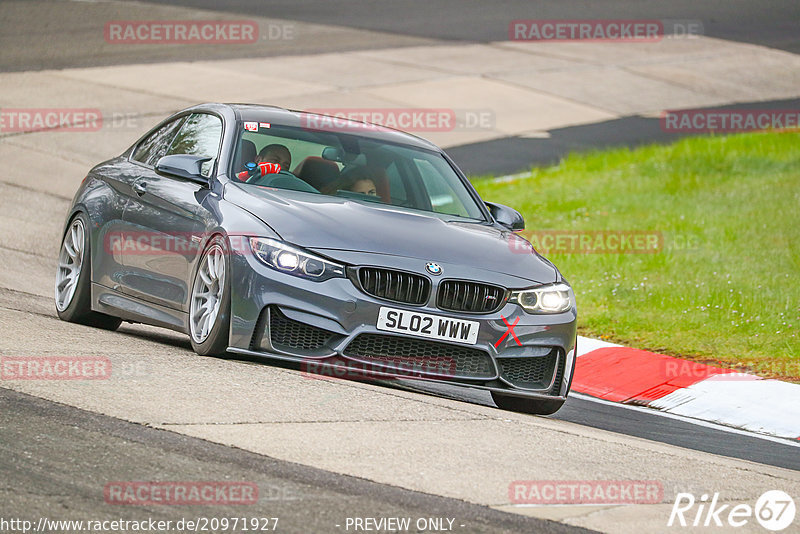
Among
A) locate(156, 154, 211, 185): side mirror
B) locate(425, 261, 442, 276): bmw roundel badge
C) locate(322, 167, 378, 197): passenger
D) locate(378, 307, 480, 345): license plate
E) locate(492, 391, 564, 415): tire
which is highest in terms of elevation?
locate(156, 154, 211, 185): side mirror

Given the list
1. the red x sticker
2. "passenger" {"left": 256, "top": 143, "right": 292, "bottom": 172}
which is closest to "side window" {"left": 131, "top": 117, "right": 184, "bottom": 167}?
"passenger" {"left": 256, "top": 143, "right": 292, "bottom": 172}

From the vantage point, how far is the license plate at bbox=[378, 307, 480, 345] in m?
7.01

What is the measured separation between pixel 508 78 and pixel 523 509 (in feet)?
71.2

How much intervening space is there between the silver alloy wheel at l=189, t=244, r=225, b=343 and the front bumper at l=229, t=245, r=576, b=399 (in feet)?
0.62

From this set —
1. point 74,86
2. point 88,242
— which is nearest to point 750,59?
point 74,86

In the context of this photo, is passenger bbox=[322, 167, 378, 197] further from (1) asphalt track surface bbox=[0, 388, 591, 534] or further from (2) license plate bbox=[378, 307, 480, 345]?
(1) asphalt track surface bbox=[0, 388, 591, 534]

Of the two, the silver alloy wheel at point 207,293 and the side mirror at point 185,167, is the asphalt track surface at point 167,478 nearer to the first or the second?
the silver alloy wheel at point 207,293

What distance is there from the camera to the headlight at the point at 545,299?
24.3 ft

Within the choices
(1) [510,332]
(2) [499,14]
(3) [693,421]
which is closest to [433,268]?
(1) [510,332]

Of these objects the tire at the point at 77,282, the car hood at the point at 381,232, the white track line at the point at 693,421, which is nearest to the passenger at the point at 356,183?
the car hood at the point at 381,232

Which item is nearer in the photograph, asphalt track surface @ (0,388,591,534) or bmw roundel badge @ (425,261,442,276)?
asphalt track surface @ (0,388,591,534)

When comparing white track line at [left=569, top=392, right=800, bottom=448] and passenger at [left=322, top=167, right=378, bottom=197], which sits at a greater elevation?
passenger at [left=322, top=167, right=378, bottom=197]

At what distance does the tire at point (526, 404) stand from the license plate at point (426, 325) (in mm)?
951

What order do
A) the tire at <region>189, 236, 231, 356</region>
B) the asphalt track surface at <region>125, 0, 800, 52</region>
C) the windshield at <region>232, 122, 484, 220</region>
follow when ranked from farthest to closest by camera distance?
the asphalt track surface at <region>125, 0, 800, 52</region>
the windshield at <region>232, 122, 484, 220</region>
the tire at <region>189, 236, 231, 356</region>
